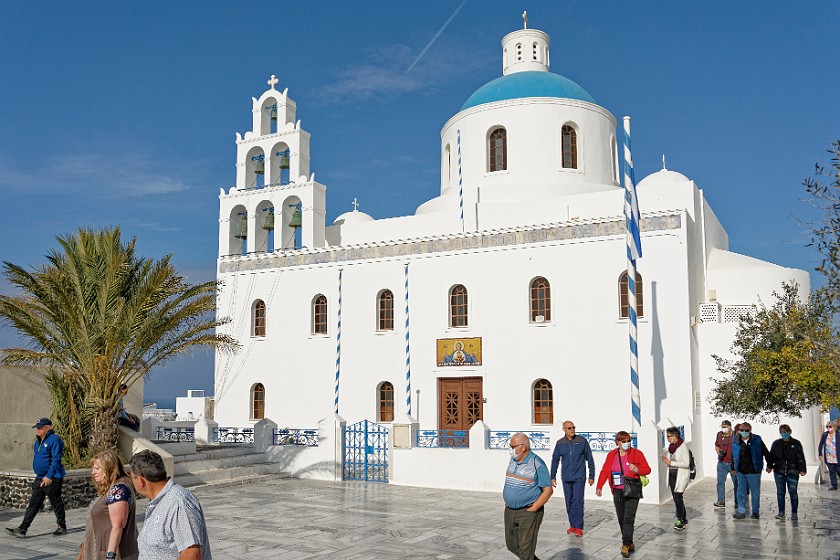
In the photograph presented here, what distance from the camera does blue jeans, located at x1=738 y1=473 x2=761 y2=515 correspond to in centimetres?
1051

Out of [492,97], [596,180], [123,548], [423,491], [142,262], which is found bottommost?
[423,491]

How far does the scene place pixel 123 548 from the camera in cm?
450

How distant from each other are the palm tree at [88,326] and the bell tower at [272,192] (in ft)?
27.9

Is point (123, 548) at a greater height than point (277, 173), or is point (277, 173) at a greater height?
point (277, 173)

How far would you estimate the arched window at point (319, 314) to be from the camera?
829 inches

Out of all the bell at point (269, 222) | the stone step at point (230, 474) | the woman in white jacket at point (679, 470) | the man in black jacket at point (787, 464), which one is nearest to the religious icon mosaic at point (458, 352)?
the stone step at point (230, 474)

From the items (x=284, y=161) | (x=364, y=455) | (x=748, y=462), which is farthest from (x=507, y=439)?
(x=284, y=161)

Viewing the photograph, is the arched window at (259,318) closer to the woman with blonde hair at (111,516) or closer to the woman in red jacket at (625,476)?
the woman in red jacket at (625,476)

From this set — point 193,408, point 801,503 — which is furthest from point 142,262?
point 193,408

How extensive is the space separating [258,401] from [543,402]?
8319 mm

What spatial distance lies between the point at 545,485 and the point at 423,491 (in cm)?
800

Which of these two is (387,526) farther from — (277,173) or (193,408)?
(193,408)

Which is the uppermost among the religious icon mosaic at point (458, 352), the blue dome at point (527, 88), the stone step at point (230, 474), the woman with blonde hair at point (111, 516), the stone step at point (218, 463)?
the blue dome at point (527, 88)

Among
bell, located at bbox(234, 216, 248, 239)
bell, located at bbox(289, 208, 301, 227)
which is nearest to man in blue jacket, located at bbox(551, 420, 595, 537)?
bell, located at bbox(289, 208, 301, 227)
